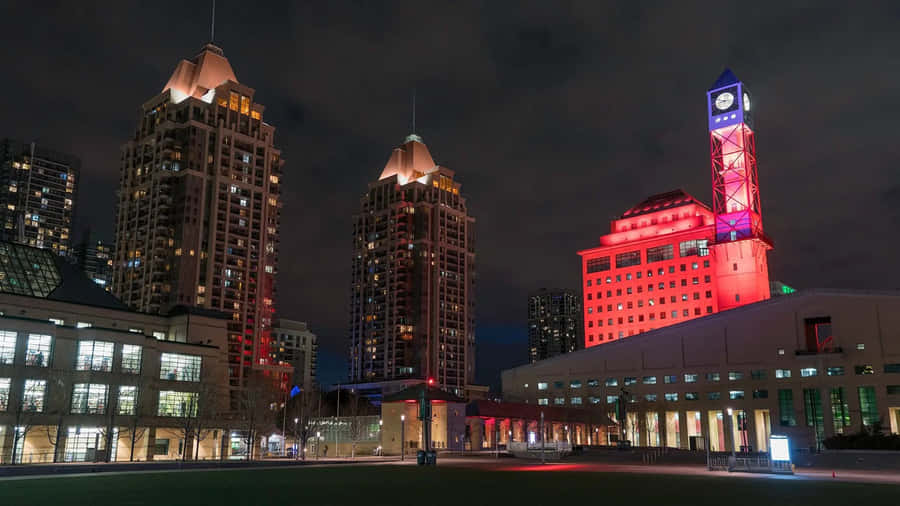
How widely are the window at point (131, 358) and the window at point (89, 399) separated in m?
3.71

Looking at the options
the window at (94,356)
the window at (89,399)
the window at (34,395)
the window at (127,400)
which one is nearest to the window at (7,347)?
the window at (34,395)

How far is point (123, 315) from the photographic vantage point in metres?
116

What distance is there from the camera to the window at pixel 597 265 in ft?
579

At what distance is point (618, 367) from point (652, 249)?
4593cm

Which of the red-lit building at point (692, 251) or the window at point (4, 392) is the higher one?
the red-lit building at point (692, 251)

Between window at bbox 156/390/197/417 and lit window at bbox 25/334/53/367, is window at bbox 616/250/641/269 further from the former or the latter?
lit window at bbox 25/334/53/367

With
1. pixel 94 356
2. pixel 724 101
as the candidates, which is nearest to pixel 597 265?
pixel 724 101

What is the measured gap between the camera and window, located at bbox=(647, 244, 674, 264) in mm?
165250

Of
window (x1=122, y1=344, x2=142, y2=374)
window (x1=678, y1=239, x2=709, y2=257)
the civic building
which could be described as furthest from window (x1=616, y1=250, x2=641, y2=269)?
window (x1=122, y1=344, x2=142, y2=374)

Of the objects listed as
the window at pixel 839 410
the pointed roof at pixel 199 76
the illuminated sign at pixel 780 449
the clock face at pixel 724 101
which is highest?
the pointed roof at pixel 199 76

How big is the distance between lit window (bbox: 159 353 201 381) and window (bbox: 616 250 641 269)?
104652mm

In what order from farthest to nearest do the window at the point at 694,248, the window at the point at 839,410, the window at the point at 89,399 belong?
the window at the point at 694,248, the window at the point at 839,410, the window at the point at 89,399

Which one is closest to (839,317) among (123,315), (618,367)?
(618,367)

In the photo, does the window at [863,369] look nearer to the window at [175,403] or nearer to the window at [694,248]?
the window at [694,248]
